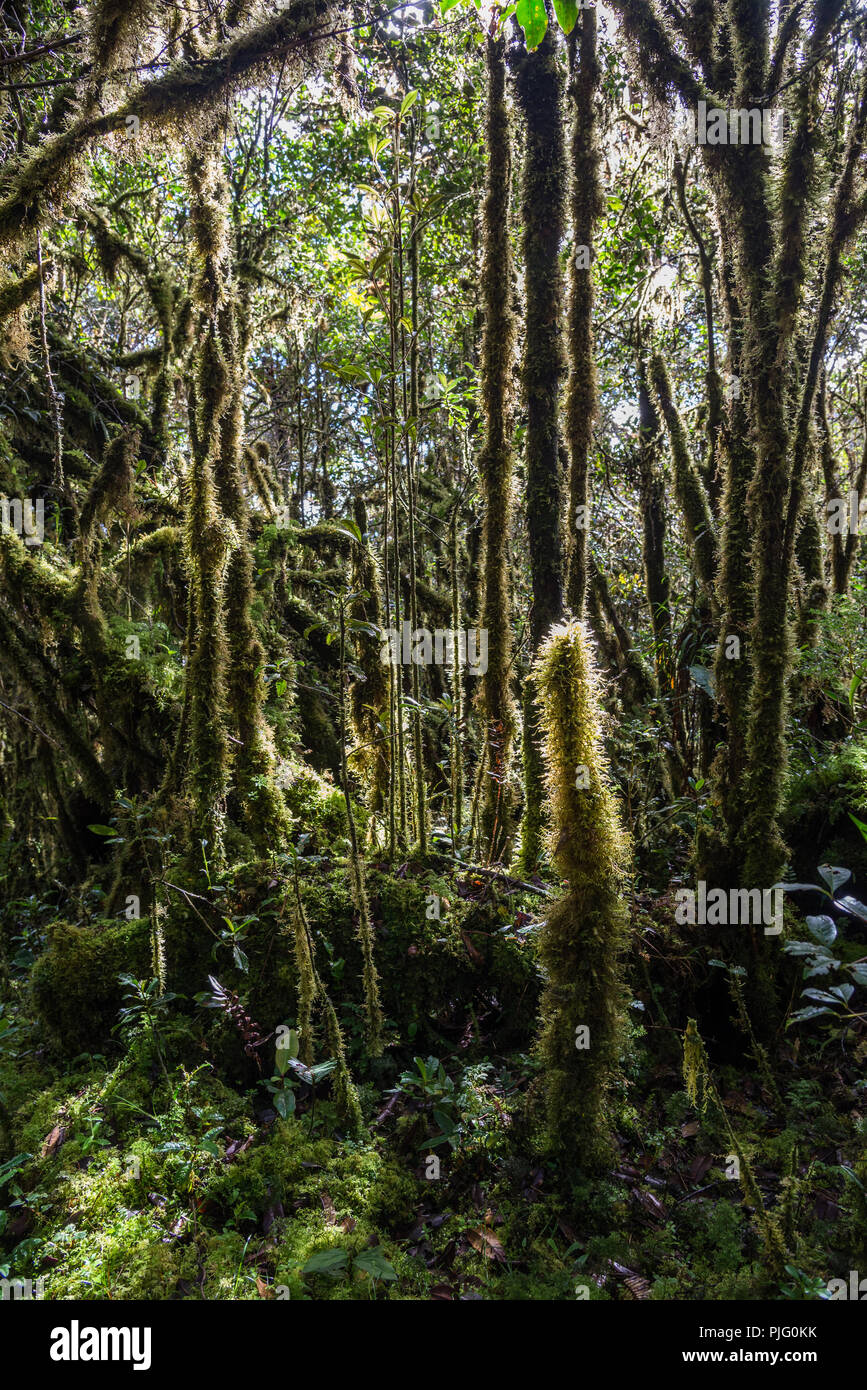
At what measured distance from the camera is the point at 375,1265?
2326mm

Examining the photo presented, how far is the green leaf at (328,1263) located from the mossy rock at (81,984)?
192cm

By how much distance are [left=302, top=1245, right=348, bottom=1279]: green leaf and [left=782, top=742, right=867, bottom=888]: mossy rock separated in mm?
3021

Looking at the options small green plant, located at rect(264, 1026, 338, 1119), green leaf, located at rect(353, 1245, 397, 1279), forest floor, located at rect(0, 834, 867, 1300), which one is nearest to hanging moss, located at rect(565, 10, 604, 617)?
forest floor, located at rect(0, 834, 867, 1300)

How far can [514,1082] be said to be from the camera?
330cm

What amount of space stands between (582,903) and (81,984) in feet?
9.23

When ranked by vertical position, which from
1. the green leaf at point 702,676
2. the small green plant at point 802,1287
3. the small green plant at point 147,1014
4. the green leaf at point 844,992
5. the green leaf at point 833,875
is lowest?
the small green plant at point 802,1287

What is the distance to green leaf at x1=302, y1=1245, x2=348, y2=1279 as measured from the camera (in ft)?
7.53

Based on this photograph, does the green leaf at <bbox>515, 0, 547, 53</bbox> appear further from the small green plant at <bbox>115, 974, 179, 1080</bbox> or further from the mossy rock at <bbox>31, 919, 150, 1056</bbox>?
the mossy rock at <bbox>31, 919, 150, 1056</bbox>

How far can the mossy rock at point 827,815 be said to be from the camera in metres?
3.97

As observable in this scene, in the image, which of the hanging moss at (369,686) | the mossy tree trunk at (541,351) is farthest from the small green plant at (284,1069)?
the hanging moss at (369,686)

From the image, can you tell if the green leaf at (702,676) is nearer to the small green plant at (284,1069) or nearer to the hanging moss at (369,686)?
the hanging moss at (369,686)
